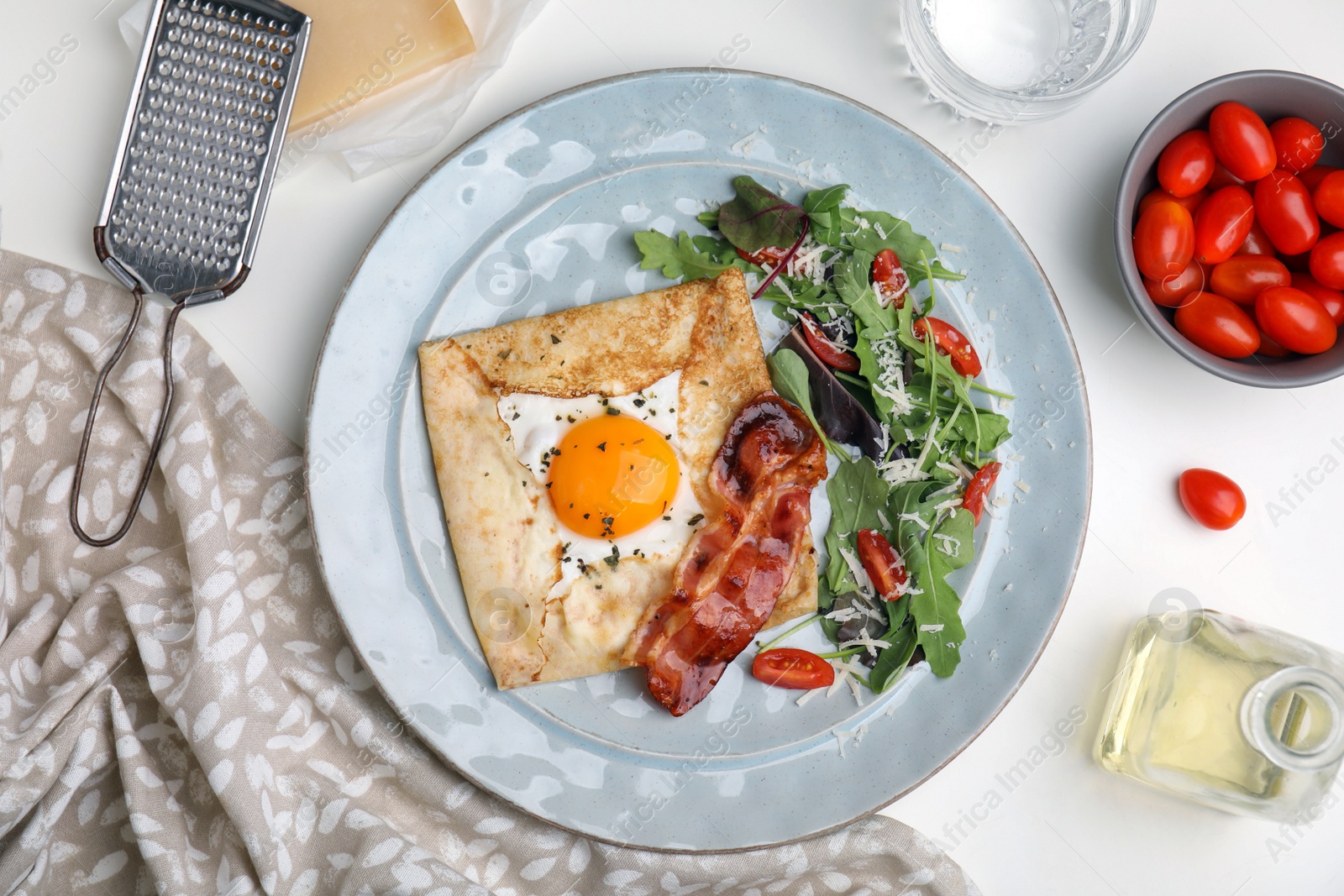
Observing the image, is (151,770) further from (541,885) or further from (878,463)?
(878,463)

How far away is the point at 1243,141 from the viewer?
117 inches

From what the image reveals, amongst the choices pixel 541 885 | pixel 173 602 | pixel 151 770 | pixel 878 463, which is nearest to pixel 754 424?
pixel 878 463

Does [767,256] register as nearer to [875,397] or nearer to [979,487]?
[875,397]

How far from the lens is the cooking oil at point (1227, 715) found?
2902 mm

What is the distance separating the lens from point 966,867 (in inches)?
130

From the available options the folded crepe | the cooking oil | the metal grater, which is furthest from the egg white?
the cooking oil

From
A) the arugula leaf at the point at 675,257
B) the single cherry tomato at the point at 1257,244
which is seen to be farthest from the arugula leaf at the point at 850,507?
the single cherry tomato at the point at 1257,244

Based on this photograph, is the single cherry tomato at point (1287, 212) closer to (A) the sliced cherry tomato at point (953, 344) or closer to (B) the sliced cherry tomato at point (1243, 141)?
(B) the sliced cherry tomato at point (1243, 141)

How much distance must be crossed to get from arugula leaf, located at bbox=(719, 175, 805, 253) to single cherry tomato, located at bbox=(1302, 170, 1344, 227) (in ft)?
6.21

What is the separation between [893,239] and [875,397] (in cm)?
59

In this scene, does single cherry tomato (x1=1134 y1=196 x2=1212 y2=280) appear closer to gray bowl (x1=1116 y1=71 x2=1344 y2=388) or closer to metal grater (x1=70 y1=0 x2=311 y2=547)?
gray bowl (x1=1116 y1=71 x2=1344 y2=388)

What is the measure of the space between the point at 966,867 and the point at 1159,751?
0.86 m

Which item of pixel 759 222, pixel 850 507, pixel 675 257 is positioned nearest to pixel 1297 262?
pixel 850 507

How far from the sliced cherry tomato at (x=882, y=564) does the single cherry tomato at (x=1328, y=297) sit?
1792 mm
